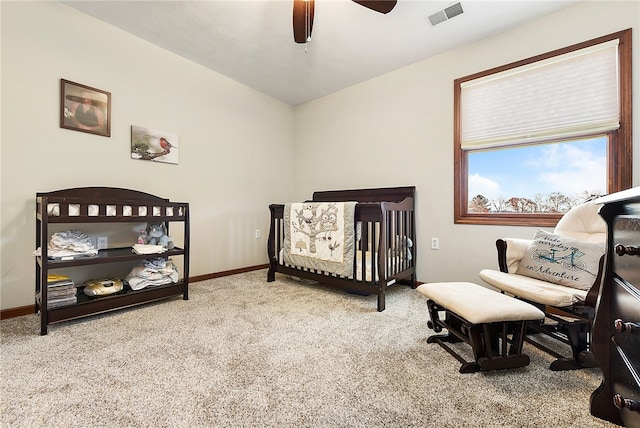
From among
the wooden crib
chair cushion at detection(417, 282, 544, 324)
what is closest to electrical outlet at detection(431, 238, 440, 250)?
the wooden crib

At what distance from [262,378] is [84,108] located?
8.40 feet

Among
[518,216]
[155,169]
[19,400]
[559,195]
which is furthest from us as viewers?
[155,169]

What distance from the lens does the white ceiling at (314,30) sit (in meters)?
2.07

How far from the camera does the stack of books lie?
178cm

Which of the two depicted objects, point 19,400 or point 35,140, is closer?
point 19,400

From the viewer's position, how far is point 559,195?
217 cm

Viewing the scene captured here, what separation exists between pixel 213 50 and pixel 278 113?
1.29 m

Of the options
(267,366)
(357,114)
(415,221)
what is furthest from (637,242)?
(357,114)

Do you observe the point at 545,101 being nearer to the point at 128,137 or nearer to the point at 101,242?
the point at 128,137

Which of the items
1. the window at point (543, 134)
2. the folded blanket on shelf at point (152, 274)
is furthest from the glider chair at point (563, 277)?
the folded blanket on shelf at point (152, 274)

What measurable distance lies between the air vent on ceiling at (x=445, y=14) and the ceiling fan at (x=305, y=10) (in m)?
0.73

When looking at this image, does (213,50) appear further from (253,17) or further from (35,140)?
(35,140)

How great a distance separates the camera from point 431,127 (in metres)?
2.76

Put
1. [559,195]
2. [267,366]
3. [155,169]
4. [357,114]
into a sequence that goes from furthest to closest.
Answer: [357,114] → [155,169] → [559,195] → [267,366]
